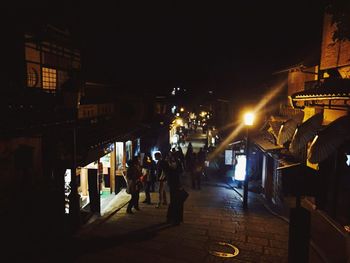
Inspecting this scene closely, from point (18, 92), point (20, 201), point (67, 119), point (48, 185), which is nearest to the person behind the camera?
point (18, 92)

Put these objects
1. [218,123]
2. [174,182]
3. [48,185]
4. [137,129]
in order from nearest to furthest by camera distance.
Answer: [48,185] < [174,182] < [137,129] < [218,123]

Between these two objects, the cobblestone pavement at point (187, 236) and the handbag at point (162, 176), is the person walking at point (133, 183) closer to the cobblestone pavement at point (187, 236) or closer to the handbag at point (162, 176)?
the cobblestone pavement at point (187, 236)

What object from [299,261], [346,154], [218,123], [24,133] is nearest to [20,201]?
[24,133]

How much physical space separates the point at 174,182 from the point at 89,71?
9285 millimetres

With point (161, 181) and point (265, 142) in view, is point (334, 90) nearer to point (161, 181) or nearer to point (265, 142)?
point (161, 181)

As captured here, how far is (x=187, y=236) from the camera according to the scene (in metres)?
10.5

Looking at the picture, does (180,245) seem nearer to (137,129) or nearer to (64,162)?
(64,162)

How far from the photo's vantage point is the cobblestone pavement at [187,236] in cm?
892

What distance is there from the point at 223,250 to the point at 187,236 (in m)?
1.58

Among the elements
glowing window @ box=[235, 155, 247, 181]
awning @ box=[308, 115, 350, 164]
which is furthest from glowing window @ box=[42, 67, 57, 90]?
glowing window @ box=[235, 155, 247, 181]

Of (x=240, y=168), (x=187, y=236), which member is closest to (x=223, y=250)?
(x=187, y=236)

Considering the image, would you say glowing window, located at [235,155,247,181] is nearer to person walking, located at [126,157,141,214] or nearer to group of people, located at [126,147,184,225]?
group of people, located at [126,147,184,225]

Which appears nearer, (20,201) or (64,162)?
(20,201)

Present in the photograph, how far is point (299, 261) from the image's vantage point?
7586 millimetres
